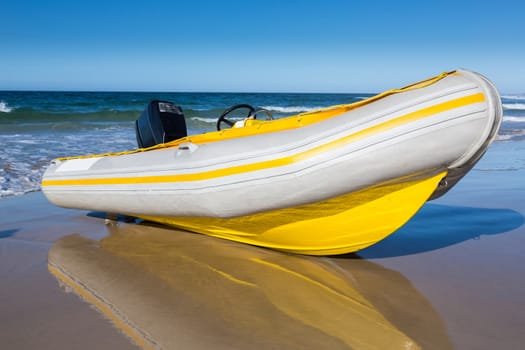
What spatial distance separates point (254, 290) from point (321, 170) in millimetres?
757

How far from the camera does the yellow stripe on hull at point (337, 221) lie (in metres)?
2.68

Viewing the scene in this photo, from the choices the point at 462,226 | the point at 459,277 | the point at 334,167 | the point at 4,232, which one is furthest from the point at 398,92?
the point at 4,232

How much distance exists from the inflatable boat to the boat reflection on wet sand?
0.21m

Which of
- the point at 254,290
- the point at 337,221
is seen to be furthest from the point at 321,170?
the point at 254,290

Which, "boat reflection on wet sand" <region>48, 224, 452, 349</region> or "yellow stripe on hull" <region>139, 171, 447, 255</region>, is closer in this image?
"boat reflection on wet sand" <region>48, 224, 452, 349</region>

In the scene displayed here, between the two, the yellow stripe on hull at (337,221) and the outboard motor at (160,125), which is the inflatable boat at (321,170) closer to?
the yellow stripe on hull at (337,221)

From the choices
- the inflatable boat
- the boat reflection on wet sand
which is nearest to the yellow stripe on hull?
the inflatable boat

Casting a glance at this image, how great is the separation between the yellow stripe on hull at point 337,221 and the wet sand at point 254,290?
0.41ft

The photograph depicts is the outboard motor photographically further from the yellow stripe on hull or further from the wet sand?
the yellow stripe on hull

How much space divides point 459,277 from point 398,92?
115cm

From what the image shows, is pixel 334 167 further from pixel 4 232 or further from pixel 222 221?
pixel 4 232

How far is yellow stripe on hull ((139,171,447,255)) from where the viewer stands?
105 inches

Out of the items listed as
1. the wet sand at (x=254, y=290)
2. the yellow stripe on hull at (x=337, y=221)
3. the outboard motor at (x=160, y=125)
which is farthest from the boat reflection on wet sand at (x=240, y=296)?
the outboard motor at (x=160, y=125)

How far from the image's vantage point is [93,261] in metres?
3.12
